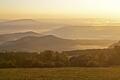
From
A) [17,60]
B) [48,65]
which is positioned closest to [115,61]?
[48,65]

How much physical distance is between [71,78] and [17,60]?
104ft

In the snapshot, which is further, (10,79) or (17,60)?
(17,60)

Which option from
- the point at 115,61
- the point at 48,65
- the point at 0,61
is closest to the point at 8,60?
the point at 0,61

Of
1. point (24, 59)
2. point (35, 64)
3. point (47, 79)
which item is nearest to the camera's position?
point (47, 79)

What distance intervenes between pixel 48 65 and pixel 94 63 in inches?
303

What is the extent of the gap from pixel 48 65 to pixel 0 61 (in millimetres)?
8164

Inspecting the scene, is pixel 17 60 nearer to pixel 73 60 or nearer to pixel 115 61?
pixel 73 60

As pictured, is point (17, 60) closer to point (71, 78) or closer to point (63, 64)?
point (63, 64)

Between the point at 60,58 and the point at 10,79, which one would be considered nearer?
the point at 10,79

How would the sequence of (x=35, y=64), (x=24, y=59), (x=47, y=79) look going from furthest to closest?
(x=24, y=59), (x=35, y=64), (x=47, y=79)

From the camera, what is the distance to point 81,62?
2440 inches

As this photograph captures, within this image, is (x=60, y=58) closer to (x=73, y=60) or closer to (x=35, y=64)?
(x=73, y=60)

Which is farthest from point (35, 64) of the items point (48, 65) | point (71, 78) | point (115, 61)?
point (71, 78)

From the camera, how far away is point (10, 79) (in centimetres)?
3038
